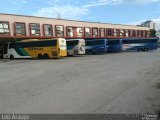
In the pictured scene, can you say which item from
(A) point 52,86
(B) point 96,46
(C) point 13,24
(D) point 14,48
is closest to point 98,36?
(B) point 96,46

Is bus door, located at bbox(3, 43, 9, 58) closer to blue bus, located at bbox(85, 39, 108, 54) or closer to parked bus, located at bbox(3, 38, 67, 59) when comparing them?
parked bus, located at bbox(3, 38, 67, 59)

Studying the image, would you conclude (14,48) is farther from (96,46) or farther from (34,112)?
(34,112)

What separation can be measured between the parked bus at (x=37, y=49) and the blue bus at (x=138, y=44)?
21.8 metres

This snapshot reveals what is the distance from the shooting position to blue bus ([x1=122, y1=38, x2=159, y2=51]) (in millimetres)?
58625

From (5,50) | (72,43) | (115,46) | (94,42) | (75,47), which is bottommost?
(115,46)

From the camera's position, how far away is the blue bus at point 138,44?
192 feet

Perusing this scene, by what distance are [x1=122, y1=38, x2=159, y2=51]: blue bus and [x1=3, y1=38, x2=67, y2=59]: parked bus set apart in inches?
860

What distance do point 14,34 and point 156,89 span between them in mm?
39848

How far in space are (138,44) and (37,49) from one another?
81.9 ft

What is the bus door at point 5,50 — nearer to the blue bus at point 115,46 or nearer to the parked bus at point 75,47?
the parked bus at point 75,47

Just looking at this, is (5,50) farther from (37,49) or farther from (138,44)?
(138,44)

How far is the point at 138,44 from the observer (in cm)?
5897

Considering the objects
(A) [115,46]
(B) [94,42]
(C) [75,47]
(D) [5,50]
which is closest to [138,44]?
(A) [115,46]

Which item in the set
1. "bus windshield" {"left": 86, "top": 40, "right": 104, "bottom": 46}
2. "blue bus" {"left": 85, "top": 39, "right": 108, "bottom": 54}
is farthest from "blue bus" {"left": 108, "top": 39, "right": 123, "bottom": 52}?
"bus windshield" {"left": 86, "top": 40, "right": 104, "bottom": 46}
